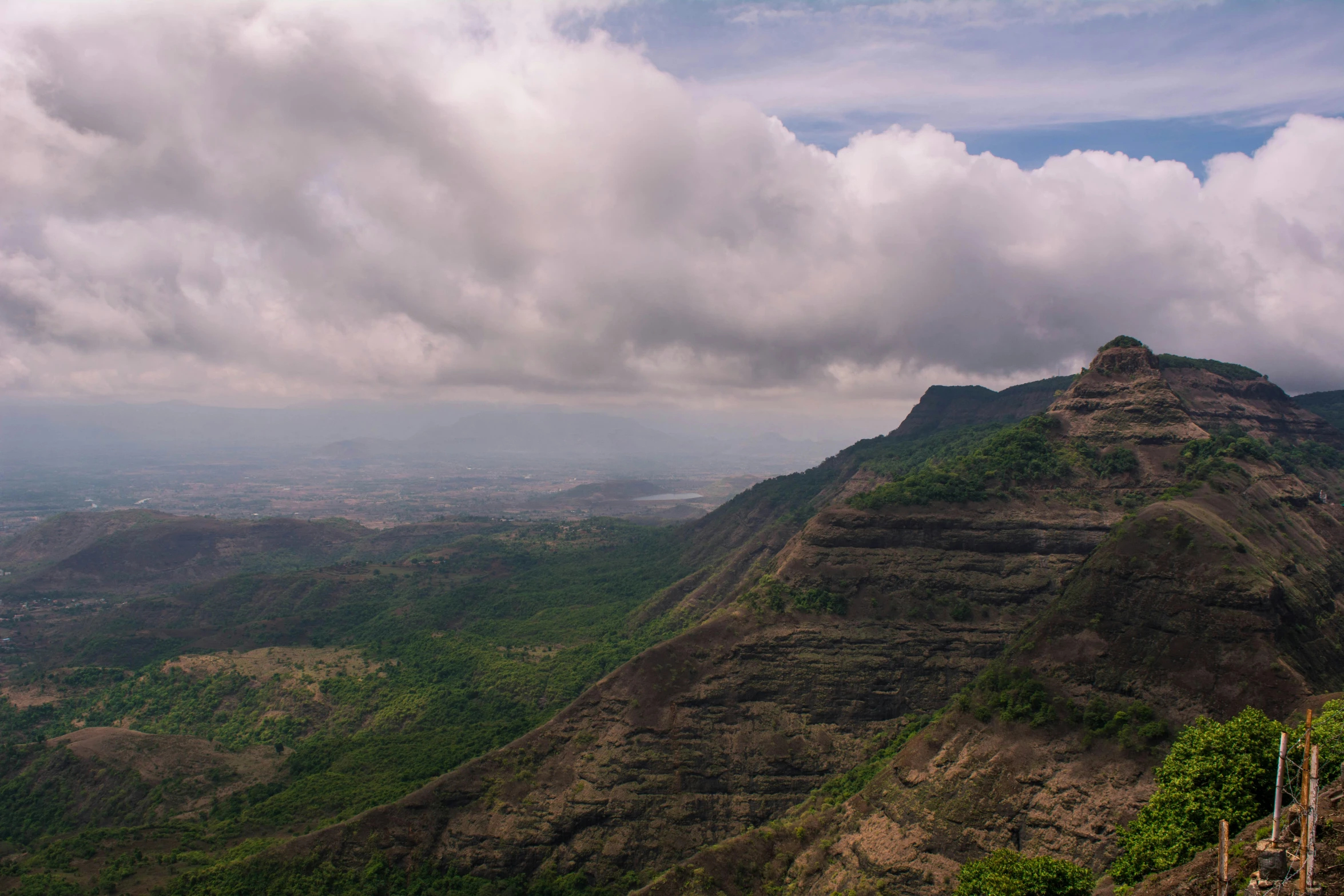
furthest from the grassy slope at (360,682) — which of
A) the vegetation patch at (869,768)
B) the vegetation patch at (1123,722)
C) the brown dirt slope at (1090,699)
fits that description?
the vegetation patch at (1123,722)

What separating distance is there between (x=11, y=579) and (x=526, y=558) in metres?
141

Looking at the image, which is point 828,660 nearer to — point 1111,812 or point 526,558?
point 1111,812

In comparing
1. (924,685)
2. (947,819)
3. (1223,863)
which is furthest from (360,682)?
(1223,863)

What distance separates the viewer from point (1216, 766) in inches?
1250

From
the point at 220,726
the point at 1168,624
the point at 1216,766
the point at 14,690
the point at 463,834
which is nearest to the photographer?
the point at 1216,766

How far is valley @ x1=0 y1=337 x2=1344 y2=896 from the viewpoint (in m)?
45.2

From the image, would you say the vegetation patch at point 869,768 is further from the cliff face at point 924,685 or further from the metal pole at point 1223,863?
the metal pole at point 1223,863

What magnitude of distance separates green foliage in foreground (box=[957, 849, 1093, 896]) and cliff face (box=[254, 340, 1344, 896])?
10.9 metres

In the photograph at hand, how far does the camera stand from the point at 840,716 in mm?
59188

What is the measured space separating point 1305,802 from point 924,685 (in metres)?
41.1

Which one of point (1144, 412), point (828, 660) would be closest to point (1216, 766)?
→ point (828, 660)

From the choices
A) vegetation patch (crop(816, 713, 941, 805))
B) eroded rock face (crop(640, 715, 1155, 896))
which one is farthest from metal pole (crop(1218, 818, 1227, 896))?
vegetation patch (crop(816, 713, 941, 805))

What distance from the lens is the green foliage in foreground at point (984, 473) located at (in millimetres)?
69875

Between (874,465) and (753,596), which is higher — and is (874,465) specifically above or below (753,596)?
above
